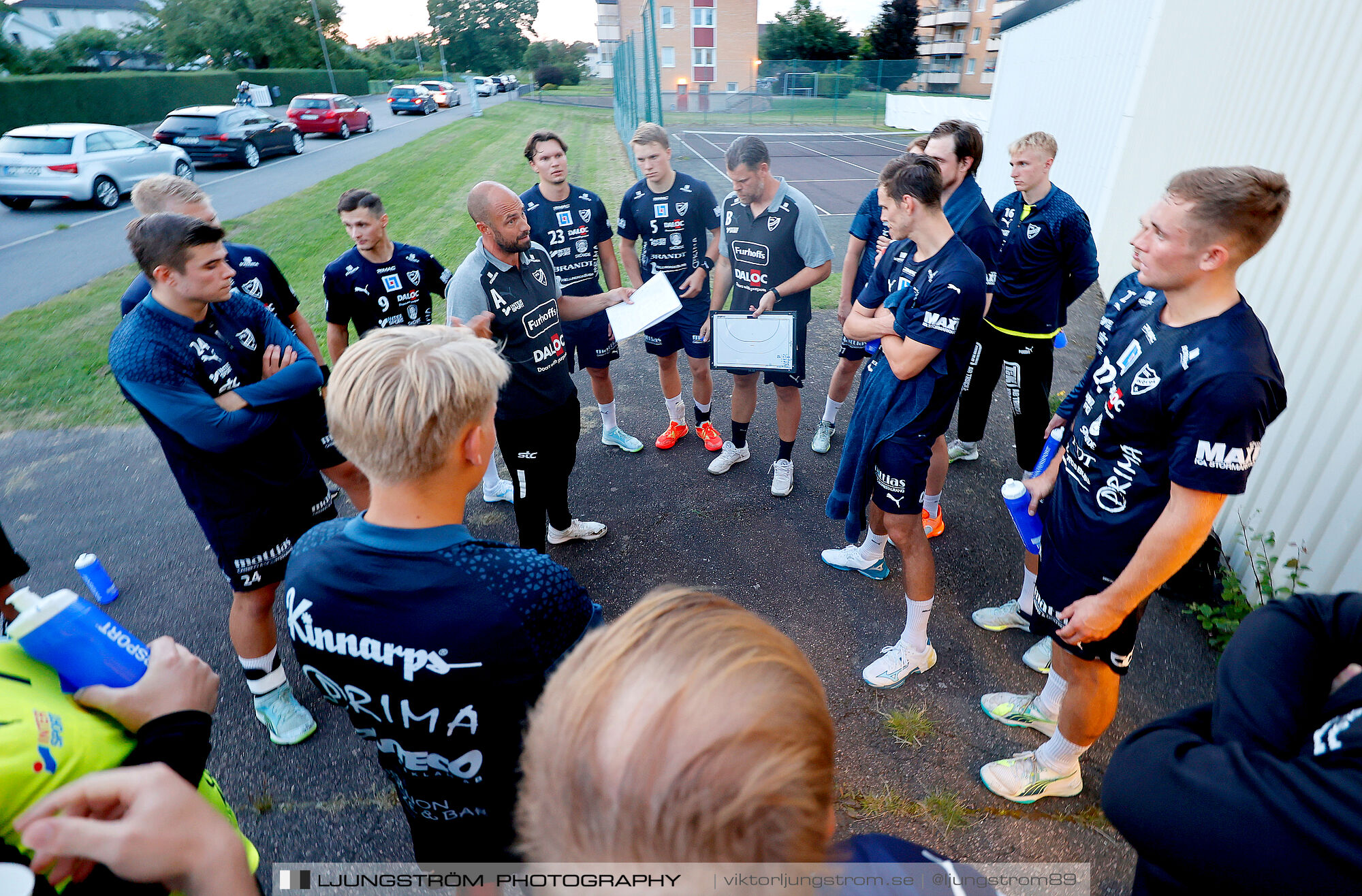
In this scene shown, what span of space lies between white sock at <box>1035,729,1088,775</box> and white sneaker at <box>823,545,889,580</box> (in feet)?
4.47

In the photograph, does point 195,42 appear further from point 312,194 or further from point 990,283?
point 990,283

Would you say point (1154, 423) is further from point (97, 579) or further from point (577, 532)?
point (97, 579)

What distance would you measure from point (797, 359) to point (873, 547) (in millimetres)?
1422

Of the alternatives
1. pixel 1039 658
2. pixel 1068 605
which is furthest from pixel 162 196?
pixel 1039 658

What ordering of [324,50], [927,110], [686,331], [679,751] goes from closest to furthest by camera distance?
[679,751], [686,331], [927,110], [324,50]

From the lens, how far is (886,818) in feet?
8.32

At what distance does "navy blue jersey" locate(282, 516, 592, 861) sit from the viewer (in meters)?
1.37

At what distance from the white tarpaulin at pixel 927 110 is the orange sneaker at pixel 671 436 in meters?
22.3

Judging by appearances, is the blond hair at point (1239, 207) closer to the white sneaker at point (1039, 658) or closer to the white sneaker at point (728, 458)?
the white sneaker at point (1039, 658)

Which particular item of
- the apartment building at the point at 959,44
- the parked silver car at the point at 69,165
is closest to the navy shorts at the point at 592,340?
the parked silver car at the point at 69,165

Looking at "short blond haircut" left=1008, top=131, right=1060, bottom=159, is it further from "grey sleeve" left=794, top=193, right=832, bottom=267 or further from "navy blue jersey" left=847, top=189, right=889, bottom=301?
"grey sleeve" left=794, top=193, right=832, bottom=267

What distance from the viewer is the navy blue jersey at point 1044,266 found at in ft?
13.0

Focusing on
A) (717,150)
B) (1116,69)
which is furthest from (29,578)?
(717,150)

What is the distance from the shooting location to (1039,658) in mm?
3193
